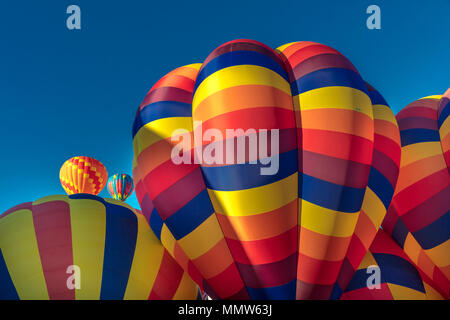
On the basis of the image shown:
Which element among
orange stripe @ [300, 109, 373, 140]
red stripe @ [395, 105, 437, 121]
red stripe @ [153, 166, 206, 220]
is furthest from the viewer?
red stripe @ [395, 105, 437, 121]

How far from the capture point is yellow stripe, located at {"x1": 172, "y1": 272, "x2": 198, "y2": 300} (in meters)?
3.12

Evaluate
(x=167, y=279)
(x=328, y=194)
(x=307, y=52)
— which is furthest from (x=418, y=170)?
(x=167, y=279)

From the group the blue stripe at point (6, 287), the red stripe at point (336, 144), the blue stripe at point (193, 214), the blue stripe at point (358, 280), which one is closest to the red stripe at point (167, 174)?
the blue stripe at point (193, 214)

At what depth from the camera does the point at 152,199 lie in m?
2.99

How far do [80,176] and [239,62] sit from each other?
710cm

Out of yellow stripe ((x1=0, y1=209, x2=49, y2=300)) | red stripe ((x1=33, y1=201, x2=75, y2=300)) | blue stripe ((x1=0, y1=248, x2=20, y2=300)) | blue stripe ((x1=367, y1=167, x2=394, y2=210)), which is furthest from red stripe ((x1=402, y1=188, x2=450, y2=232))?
blue stripe ((x1=0, y1=248, x2=20, y2=300))

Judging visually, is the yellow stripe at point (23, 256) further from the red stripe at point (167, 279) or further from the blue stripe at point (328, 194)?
the blue stripe at point (328, 194)

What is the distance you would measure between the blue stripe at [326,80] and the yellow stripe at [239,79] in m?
0.10

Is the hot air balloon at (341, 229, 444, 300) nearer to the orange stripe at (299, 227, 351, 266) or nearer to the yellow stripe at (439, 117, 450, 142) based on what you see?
the orange stripe at (299, 227, 351, 266)

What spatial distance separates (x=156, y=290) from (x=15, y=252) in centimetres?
122

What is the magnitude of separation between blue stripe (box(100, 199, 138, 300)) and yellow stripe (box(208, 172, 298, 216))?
102 centimetres

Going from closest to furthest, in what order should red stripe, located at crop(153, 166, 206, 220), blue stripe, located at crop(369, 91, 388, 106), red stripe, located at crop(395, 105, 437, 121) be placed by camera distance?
1. red stripe, located at crop(153, 166, 206, 220)
2. blue stripe, located at crop(369, 91, 388, 106)
3. red stripe, located at crop(395, 105, 437, 121)

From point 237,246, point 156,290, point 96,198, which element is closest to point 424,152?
point 237,246

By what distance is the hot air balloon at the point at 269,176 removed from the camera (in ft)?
8.75
